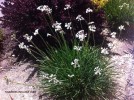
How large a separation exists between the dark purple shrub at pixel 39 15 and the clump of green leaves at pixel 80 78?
94 cm

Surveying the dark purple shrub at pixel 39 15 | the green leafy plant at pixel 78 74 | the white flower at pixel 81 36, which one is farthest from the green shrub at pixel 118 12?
the white flower at pixel 81 36

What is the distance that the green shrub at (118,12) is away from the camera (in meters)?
7.15

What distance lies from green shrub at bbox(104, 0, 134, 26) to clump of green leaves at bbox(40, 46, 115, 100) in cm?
190

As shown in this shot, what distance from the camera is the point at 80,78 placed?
5.16 m

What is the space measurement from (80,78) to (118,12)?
2.46 m

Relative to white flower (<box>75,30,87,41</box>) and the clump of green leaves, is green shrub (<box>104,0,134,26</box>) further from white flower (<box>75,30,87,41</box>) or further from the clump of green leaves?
white flower (<box>75,30,87,41</box>)

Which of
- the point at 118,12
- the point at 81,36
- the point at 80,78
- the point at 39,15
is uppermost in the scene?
the point at 118,12

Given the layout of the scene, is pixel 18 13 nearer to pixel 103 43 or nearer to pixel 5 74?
pixel 5 74

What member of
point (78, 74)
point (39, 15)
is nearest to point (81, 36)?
point (78, 74)

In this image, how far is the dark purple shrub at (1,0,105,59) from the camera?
6.24 metres

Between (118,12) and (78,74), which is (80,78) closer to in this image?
(78,74)

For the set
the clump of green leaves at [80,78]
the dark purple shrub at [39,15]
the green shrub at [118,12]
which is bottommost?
the clump of green leaves at [80,78]

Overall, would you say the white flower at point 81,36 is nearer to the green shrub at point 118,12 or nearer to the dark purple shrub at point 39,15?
the dark purple shrub at point 39,15

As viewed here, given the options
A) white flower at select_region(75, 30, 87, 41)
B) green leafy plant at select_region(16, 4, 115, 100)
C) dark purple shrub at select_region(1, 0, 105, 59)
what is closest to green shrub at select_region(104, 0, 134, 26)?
dark purple shrub at select_region(1, 0, 105, 59)
